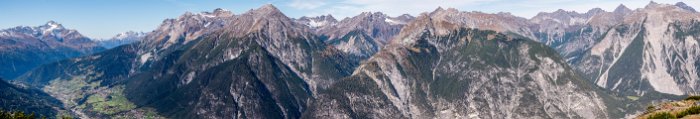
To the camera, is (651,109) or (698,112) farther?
(651,109)

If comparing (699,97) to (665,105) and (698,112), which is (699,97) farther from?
(698,112)

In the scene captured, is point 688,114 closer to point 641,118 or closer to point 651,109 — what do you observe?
point 641,118

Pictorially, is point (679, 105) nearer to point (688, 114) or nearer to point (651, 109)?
point (651, 109)

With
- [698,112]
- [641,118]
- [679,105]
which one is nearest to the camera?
[698,112]

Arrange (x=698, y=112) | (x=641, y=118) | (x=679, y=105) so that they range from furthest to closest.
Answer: (x=679, y=105) → (x=641, y=118) → (x=698, y=112)

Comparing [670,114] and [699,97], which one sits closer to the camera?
[670,114]

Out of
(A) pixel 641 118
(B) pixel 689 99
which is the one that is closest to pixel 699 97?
(B) pixel 689 99

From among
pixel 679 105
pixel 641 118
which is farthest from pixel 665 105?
pixel 641 118

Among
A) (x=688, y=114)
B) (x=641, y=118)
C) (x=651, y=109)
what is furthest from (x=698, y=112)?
(x=651, y=109)
